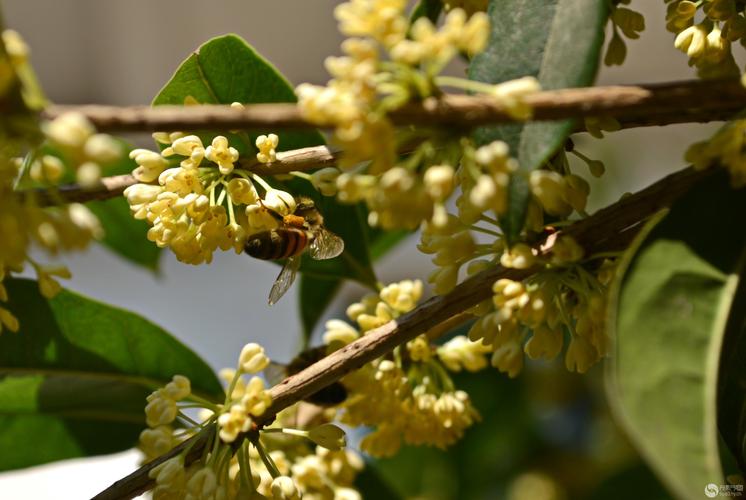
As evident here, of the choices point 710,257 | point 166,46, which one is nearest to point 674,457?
point 710,257

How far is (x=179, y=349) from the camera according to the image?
1.24 meters

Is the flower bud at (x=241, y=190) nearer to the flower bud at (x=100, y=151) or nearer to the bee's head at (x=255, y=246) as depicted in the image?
the bee's head at (x=255, y=246)

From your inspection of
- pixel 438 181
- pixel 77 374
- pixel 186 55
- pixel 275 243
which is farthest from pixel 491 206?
pixel 186 55

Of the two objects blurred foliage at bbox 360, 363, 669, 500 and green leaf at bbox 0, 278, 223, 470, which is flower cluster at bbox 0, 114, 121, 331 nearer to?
green leaf at bbox 0, 278, 223, 470

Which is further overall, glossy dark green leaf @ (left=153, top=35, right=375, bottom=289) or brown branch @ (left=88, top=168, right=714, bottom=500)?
glossy dark green leaf @ (left=153, top=35, right=375, bottom=289)

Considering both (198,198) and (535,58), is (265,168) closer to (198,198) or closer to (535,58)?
(198,198)

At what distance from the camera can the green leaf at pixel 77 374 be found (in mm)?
1112

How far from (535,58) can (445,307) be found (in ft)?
0.72

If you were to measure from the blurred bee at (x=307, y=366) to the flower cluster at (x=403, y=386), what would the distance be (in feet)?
0.05

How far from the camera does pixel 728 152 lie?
2.19ft

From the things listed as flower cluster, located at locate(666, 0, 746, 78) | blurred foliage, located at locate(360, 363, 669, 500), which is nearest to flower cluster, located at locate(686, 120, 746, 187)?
flower cluster, located at locate(666, 0, 746, 78)

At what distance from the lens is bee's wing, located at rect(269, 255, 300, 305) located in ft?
3.67

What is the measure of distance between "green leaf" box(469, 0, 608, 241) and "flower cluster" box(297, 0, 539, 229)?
74mm

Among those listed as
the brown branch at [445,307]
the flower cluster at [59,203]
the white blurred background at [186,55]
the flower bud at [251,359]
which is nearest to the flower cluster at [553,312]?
the brown branch at [445,307]
